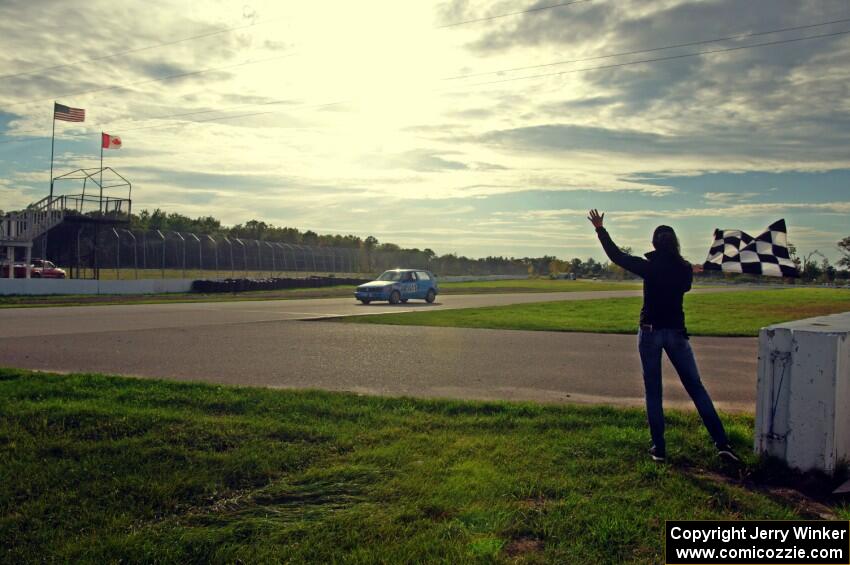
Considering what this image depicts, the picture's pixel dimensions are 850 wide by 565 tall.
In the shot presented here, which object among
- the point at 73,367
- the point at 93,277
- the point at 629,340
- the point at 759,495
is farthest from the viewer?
the point at 93,277

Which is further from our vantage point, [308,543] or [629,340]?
[629,340]

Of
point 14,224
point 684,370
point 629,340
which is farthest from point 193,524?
point 14,224

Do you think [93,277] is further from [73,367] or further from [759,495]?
[759,495]

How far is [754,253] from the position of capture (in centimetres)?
397

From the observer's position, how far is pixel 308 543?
3.92m

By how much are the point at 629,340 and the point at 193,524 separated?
40.3 ft

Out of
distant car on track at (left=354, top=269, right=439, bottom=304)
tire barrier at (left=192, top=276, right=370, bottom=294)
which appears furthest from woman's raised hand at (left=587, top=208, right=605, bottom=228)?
tire barrier at (left=192, top=276, right=370, bottom=294)

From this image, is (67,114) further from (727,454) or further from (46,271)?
(727,454)

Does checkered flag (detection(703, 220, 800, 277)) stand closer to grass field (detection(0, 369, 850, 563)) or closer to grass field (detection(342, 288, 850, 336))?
grass field (detection(0, 369, 850, 563))

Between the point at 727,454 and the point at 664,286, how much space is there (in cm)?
139

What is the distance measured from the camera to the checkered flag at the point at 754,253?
3832mm

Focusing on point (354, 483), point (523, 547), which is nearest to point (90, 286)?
point (354, 483)

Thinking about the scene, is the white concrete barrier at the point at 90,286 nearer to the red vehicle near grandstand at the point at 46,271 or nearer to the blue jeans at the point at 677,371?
the red vehicle near grandstand at the point at 46,271

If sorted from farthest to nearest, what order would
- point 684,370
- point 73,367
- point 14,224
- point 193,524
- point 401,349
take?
point 14,224, point 401,349, point 73,367, point 684,370, point 193,524
